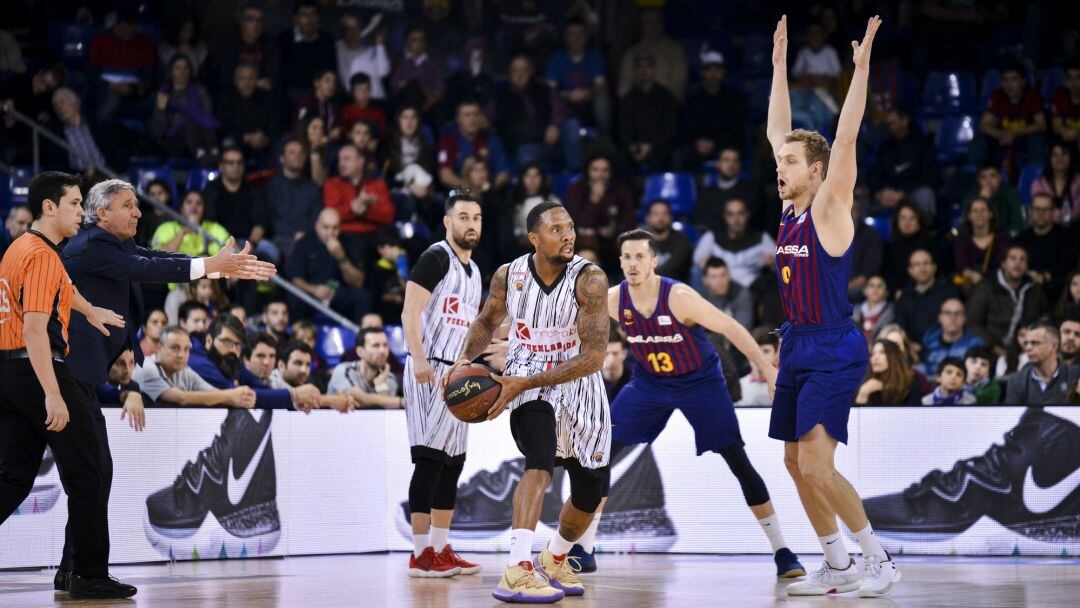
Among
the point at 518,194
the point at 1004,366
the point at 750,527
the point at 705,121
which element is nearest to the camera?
the point at 750,527

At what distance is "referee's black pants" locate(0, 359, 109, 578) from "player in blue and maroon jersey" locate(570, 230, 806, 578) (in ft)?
10.6

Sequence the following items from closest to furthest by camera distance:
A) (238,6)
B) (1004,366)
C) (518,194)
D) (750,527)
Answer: (750,527)
(1004,366)
(518,194)
(238,6)

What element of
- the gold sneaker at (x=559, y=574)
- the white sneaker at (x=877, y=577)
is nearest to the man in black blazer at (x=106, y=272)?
the gold sneaker at (x=559, y=574)

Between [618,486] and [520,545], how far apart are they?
3728 mm

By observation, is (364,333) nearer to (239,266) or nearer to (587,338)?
(239,266)

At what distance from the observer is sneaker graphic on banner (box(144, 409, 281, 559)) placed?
9289mm

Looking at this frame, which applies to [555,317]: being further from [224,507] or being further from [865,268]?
[865,268]

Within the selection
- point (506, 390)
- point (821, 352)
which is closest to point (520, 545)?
point (506, 390)

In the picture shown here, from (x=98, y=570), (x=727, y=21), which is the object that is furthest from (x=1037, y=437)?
(x=727, y=21)

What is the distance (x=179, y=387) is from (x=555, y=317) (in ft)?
12.1

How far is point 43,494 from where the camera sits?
8758 mm

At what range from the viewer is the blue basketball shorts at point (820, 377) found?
7098mm

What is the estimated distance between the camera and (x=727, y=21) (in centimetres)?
1855

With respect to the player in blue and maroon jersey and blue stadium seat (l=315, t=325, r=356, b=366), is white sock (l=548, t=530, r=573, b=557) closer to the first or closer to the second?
the player in blue and maroon jersey
